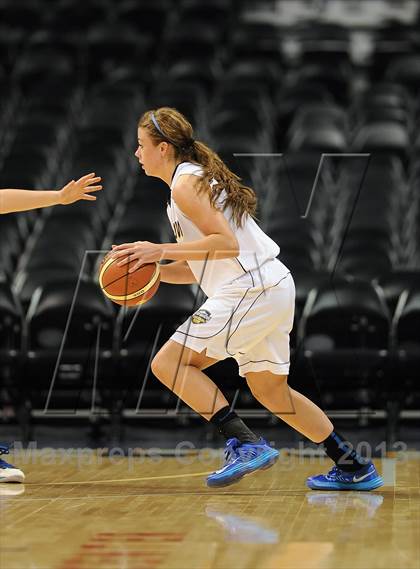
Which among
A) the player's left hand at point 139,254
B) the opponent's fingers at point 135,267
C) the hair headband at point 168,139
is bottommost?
the opponent's fingers at point 135,267

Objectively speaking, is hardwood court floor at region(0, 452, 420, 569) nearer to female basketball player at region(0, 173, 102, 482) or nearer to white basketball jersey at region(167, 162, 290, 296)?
white basketball jersey at region(167, 162, 290, 296)

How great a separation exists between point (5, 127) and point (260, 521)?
8.82 m

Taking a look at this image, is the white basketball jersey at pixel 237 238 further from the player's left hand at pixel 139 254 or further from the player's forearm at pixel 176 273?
the player's left hand at pixel 139 254

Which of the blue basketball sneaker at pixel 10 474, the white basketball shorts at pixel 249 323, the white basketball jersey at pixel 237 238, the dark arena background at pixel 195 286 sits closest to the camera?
the dark arena background at pixel 195 286

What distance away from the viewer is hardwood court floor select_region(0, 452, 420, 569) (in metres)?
3.56

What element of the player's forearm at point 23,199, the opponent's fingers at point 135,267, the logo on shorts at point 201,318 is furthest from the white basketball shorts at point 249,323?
the player's forearm at point 23,199

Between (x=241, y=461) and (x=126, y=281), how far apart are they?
36.6 inches

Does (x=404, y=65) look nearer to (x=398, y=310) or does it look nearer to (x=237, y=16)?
(x=237, y=16)

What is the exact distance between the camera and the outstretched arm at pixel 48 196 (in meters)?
5.02

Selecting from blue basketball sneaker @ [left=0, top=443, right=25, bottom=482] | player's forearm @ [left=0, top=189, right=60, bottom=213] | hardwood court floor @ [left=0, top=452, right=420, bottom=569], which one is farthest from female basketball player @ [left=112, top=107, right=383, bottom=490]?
blue basketball sneaker @ [left=0, top=443, right=25, bottom=482]

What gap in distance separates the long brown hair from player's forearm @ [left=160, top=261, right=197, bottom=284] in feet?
1.30

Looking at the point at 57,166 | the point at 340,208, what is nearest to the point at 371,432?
the point at 340,208

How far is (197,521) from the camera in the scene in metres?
4.28

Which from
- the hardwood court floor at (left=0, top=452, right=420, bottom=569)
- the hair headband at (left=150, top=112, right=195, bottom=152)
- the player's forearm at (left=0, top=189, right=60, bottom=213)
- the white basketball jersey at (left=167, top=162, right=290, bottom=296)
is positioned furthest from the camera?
the player's forearm at (left=0, top=189, right=60, bottom=213)
